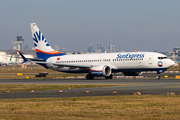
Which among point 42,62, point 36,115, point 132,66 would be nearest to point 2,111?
point 36,115

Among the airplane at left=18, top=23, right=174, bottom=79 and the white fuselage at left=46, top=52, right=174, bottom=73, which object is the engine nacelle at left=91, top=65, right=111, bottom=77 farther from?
the white fuselage at left=46, top=52, right=174, bottom=73

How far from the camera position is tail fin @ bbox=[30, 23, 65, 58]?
6912cm

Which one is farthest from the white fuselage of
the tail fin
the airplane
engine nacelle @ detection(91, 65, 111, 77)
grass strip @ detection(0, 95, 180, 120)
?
grass strip @ detection(0, 95, 180, 120)

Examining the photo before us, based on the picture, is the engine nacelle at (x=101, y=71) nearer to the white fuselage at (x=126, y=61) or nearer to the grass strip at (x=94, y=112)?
the white fuselage at (x=126, y=61)

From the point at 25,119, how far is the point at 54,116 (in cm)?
158

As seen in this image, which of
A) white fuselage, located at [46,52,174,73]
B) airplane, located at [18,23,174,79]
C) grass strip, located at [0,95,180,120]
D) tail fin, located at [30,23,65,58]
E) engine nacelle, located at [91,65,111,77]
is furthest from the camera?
tail fin, located at [30,23,65,58]

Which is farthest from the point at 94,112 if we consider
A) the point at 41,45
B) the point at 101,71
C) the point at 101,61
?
the point at 41,45

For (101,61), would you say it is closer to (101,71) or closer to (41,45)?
(101,71)

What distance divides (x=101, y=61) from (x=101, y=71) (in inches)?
145

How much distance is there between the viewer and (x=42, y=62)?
6538 centimetres

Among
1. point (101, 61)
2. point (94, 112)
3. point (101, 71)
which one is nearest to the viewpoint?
point (94, 112)

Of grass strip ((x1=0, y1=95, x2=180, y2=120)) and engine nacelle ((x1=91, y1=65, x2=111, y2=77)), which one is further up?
engine nacelle ((x1=91, y1=65, x2=111, y2=77))

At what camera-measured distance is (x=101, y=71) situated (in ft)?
192

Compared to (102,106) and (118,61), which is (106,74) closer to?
(118,61)
